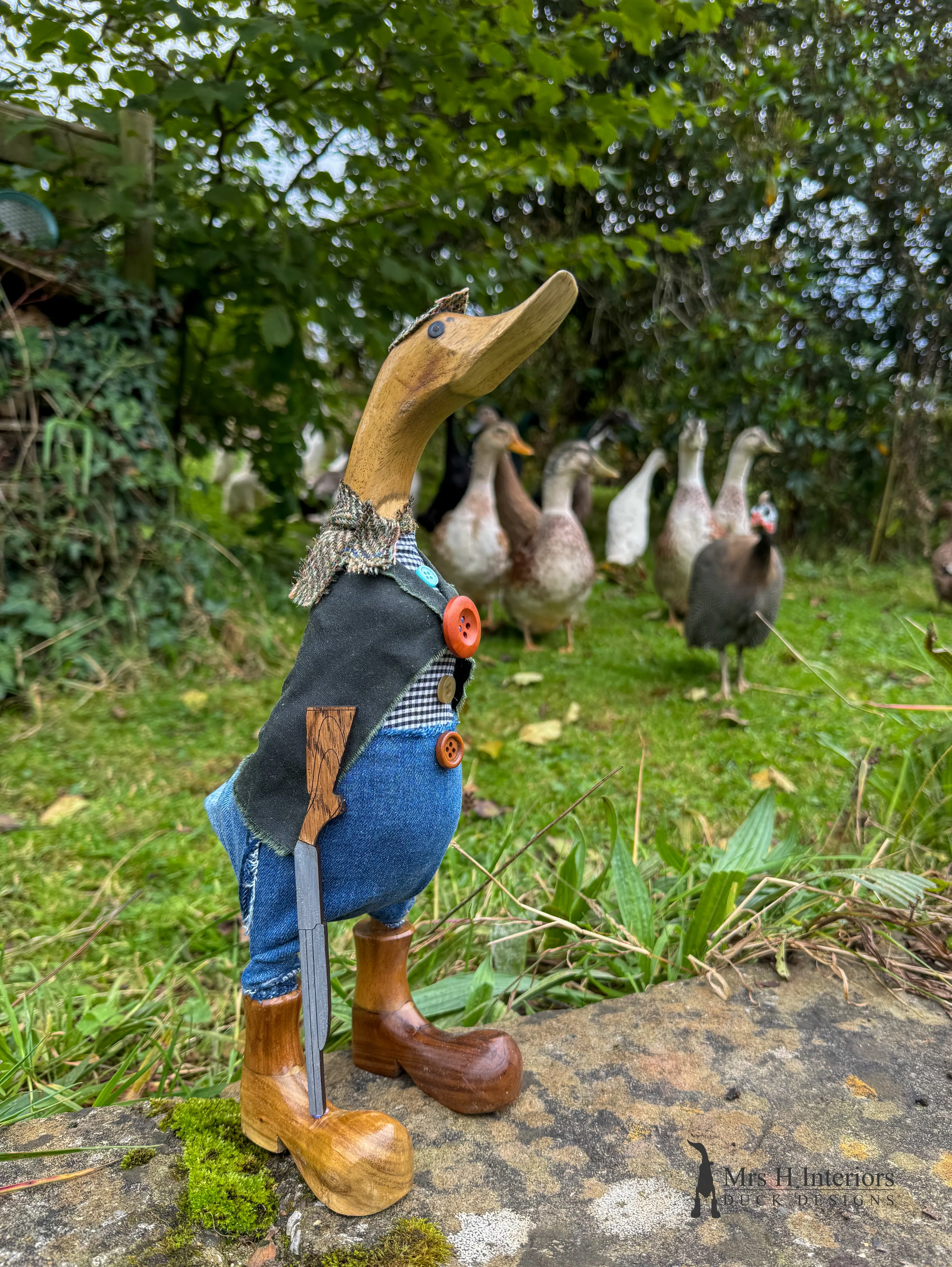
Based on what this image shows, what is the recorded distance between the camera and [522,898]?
1.92 m

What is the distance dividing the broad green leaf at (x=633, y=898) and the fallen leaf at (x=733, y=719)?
1.87 meters

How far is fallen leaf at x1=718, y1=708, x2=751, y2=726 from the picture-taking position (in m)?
3.46

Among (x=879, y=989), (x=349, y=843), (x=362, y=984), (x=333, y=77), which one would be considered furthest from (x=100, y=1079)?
(x=333, y=77)

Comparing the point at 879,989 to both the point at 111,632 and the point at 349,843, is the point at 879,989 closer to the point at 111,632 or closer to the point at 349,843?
the point at 349,843

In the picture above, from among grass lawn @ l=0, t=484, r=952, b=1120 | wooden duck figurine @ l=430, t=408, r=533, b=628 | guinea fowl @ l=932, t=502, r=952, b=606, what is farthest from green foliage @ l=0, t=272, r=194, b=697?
guinea fowl @ l=932, t=502, r=952, b=606

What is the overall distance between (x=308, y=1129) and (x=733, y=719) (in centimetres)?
272

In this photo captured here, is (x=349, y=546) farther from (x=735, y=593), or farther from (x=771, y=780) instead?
(x=735, y=593)

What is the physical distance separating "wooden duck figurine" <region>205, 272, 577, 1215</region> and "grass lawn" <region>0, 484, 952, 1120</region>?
0.45 metres

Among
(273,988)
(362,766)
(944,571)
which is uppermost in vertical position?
(362,766)

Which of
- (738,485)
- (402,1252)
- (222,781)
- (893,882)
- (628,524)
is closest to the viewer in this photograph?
(402,1252)

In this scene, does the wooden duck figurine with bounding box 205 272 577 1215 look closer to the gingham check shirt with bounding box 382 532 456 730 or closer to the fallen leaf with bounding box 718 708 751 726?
the gingham check shirt with bounding box 382 532 456 730

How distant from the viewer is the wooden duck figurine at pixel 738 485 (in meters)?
4.64

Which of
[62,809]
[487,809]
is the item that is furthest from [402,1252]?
[62,809]

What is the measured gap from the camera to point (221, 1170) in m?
1.12
